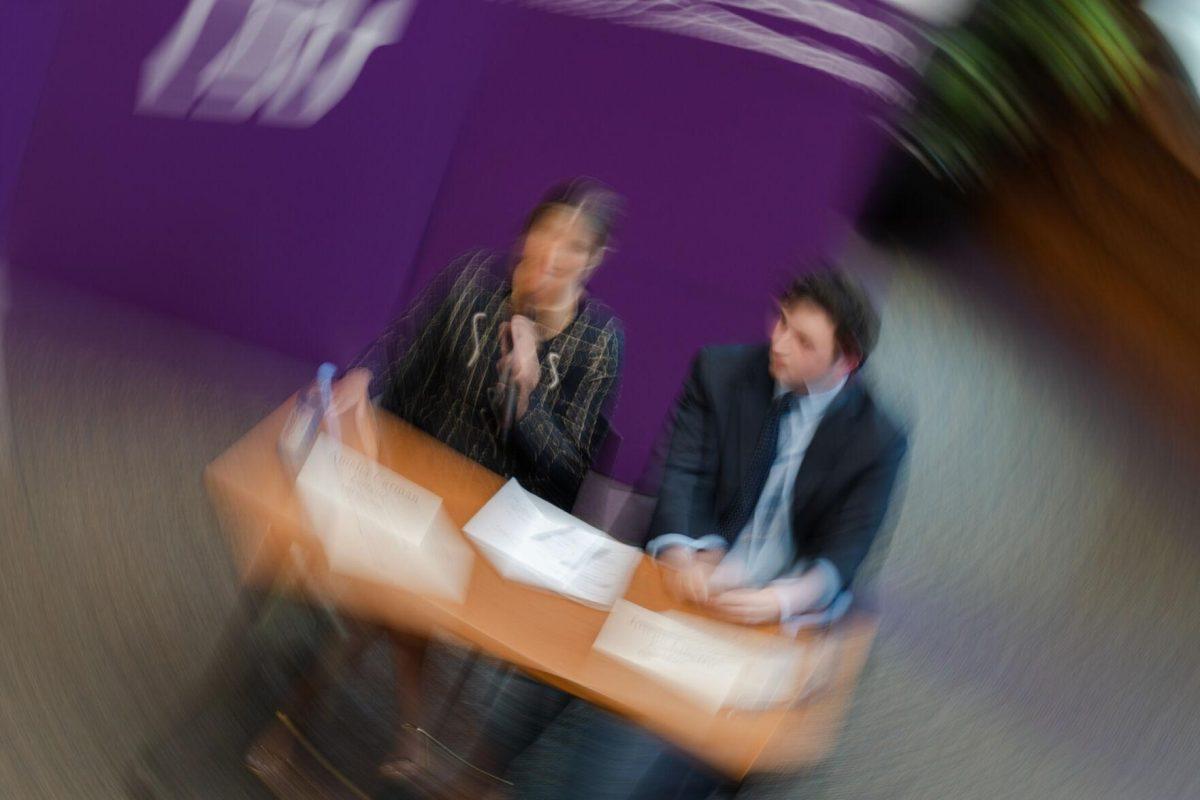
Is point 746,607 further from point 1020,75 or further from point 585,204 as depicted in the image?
point 1020,75

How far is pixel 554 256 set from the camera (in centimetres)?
232

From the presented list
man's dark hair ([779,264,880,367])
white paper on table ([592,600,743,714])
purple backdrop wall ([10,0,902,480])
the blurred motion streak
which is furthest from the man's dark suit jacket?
the blurred motion streak

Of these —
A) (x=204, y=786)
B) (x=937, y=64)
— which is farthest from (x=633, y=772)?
(x=937, y=64)

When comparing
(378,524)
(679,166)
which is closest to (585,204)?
(378,524)

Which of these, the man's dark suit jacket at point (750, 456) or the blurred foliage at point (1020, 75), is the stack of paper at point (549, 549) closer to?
the man's dark suit jacket at point (750, 456)

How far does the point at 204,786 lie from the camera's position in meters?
2.32

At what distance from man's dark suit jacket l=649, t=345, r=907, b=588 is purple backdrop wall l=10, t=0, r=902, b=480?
3.38 feet

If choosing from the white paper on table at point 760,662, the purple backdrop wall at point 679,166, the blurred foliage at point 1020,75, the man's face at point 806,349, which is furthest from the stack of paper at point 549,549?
the blurred foliage at point 1020,75

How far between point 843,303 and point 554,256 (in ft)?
1.75

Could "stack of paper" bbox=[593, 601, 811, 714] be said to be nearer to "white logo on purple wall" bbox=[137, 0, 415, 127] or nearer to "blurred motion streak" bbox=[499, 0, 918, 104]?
"blurred motion streak" bbox=[499, 0, 918, 104]

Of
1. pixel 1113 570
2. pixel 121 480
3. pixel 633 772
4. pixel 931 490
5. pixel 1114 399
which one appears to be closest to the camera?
pixel 633 772

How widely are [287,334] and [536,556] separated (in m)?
2.24

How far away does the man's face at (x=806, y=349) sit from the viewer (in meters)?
2.12

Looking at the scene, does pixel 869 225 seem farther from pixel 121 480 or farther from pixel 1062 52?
pixel 121 480
